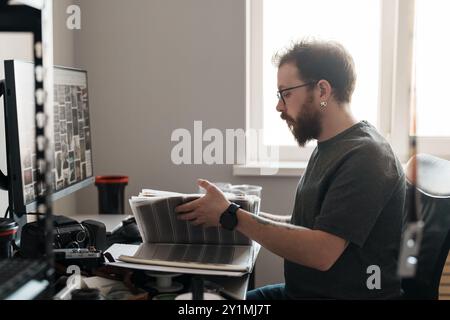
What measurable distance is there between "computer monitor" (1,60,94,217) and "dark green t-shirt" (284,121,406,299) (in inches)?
24.4

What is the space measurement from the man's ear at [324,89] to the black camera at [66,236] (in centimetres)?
65

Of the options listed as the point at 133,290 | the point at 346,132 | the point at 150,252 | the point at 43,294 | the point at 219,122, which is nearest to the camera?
the point at 43,294

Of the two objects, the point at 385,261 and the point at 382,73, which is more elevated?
the point at 382,73

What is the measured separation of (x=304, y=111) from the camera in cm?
148

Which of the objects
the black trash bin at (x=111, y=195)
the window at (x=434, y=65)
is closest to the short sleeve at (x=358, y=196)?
the black trash bin at (x=111, y=195)

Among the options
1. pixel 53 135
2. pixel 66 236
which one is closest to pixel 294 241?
pixel 66 236

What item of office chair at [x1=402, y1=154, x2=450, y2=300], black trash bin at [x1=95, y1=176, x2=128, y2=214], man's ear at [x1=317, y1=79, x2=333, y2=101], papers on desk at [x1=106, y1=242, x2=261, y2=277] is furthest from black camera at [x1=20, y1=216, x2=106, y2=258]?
office chair at [x1=402, y1=154, x2=450, y2=300]

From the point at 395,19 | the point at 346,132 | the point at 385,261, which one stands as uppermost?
the point at 395,19

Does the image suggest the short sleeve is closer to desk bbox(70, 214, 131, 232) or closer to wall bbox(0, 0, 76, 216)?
desk bbox(70, 214, 131, 232)

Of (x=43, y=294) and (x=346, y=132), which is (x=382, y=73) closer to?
(x=346, y=132)

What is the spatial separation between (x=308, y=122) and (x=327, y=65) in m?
0.15

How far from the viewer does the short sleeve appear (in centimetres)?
124
